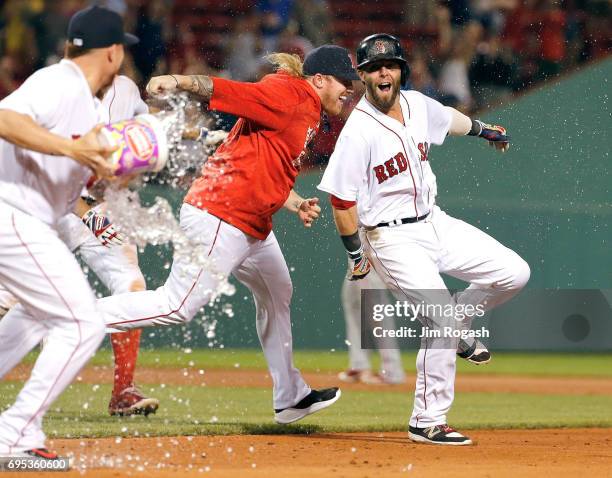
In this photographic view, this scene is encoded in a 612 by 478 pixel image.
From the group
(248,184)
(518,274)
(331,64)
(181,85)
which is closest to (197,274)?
(248,184)

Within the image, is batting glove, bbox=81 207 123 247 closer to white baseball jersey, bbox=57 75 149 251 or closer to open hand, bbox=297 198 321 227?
white baseball jersey, bbox=57 75 149 251

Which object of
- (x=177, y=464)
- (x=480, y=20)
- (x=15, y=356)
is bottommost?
(x=177, y=464)

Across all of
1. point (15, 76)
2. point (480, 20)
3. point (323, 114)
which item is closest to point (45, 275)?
point (323, 114)

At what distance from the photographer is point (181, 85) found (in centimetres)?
548

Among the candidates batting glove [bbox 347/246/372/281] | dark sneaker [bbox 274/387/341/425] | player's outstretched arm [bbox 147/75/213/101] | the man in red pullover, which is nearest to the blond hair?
the man in red pullover

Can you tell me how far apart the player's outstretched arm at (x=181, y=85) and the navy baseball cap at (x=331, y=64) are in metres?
0.74

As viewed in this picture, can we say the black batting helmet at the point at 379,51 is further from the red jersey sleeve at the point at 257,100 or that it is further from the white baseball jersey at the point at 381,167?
the red jersey sleeve at the point at 257,100

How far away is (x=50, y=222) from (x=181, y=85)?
3.76ft

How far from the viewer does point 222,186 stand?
19.5 feet

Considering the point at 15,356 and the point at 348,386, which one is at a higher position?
the point at 15,356

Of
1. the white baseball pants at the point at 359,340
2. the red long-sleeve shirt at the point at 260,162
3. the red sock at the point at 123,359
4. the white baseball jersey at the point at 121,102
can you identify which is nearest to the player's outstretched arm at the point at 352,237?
the red long-sleeve shirt at the point at 260,162

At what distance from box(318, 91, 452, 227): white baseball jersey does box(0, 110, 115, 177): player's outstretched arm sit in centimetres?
194

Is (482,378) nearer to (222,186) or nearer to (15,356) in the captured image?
(222,186)

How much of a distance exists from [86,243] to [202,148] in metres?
1.10
